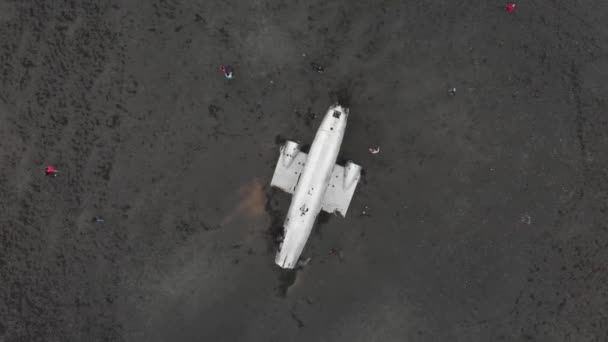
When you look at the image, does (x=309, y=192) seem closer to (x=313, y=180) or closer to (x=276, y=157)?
(x=313, y=180)

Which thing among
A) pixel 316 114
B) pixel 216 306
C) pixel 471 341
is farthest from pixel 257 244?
pixel 471 341

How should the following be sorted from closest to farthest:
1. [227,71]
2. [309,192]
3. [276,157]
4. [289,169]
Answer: [309,192] < [289,169] < [227,71] < [276,157]

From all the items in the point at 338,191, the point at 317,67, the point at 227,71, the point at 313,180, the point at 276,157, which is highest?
the point at 317,67

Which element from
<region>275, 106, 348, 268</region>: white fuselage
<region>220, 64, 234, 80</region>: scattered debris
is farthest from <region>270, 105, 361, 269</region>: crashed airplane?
<region>220, 64, 234, 80</region>: scattered debris

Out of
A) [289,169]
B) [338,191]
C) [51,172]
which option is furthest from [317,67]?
[51,172]

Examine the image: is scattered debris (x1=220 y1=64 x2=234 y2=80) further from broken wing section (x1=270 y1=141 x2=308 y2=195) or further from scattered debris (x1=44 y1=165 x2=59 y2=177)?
scattered debris (x1=44 y1=165 x2=59 y2=177)

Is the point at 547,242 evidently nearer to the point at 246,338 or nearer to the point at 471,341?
the point at 471,341
